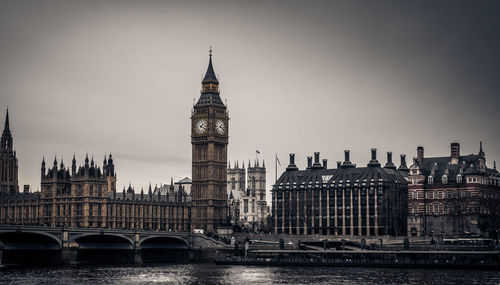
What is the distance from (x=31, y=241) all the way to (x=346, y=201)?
63562 mm

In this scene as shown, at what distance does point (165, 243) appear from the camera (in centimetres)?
17888

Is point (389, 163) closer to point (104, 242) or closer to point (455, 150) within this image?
point (455, 150)

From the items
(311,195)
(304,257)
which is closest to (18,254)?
(304,257)

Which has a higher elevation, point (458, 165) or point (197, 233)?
point (458, 165)

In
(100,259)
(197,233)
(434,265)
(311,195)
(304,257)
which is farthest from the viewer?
(311,195)

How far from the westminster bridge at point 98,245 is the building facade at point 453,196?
39.1 metres

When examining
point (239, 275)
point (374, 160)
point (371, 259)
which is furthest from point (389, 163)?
point (239, 275)

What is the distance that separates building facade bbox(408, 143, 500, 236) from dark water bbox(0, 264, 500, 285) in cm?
3645

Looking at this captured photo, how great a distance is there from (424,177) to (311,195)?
2578 centimetres

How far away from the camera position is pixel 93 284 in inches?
4523

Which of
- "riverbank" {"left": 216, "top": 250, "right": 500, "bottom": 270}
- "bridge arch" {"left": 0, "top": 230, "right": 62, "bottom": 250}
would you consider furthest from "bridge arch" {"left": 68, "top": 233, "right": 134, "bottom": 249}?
"riverbank" {"left": 216, "top": 250, "right": 500, "bottom": 270}

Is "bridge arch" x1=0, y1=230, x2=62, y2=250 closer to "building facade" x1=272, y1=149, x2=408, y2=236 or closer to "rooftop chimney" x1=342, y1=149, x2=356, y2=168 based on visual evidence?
"building facade" x1=272, y1=149, x2=408, y2=236

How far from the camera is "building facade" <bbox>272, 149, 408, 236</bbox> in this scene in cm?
18238

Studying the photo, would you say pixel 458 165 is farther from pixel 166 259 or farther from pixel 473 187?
pixel 166 259
